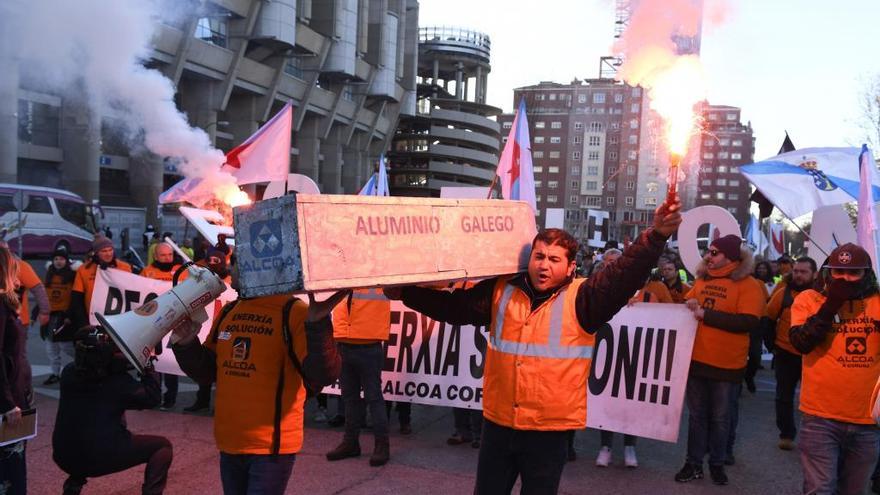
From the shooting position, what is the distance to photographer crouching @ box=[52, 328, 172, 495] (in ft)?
14.1

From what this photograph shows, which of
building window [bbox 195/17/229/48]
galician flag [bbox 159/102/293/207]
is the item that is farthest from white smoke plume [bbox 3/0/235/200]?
building window [bbox 195/17/229/48]

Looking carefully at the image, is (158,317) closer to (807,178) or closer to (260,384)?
(260,384)

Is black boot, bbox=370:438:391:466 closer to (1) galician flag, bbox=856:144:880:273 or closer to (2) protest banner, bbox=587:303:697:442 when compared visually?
(2) protest banner, bbox=587:303:697:442

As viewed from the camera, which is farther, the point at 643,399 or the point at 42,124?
the point at 42,124

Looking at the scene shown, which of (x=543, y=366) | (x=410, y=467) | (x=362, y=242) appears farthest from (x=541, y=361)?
(x=410, y=467)

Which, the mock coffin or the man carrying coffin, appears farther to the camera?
the man carrying coffin

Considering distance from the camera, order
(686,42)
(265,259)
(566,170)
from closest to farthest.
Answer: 1. (265,259)
2. (686,42)
3. (566,170)

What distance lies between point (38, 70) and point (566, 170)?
9818 cm

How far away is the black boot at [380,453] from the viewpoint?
19.9ft

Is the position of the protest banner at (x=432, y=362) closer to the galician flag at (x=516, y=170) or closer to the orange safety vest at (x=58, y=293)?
the galician flag at (x=516, y=170)

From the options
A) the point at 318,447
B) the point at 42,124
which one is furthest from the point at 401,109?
the point at 318,447

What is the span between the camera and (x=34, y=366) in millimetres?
9344

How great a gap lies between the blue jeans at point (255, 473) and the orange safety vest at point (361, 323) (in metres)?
2.78

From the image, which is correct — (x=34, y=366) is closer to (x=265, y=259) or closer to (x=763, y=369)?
(x=265, y=259)
